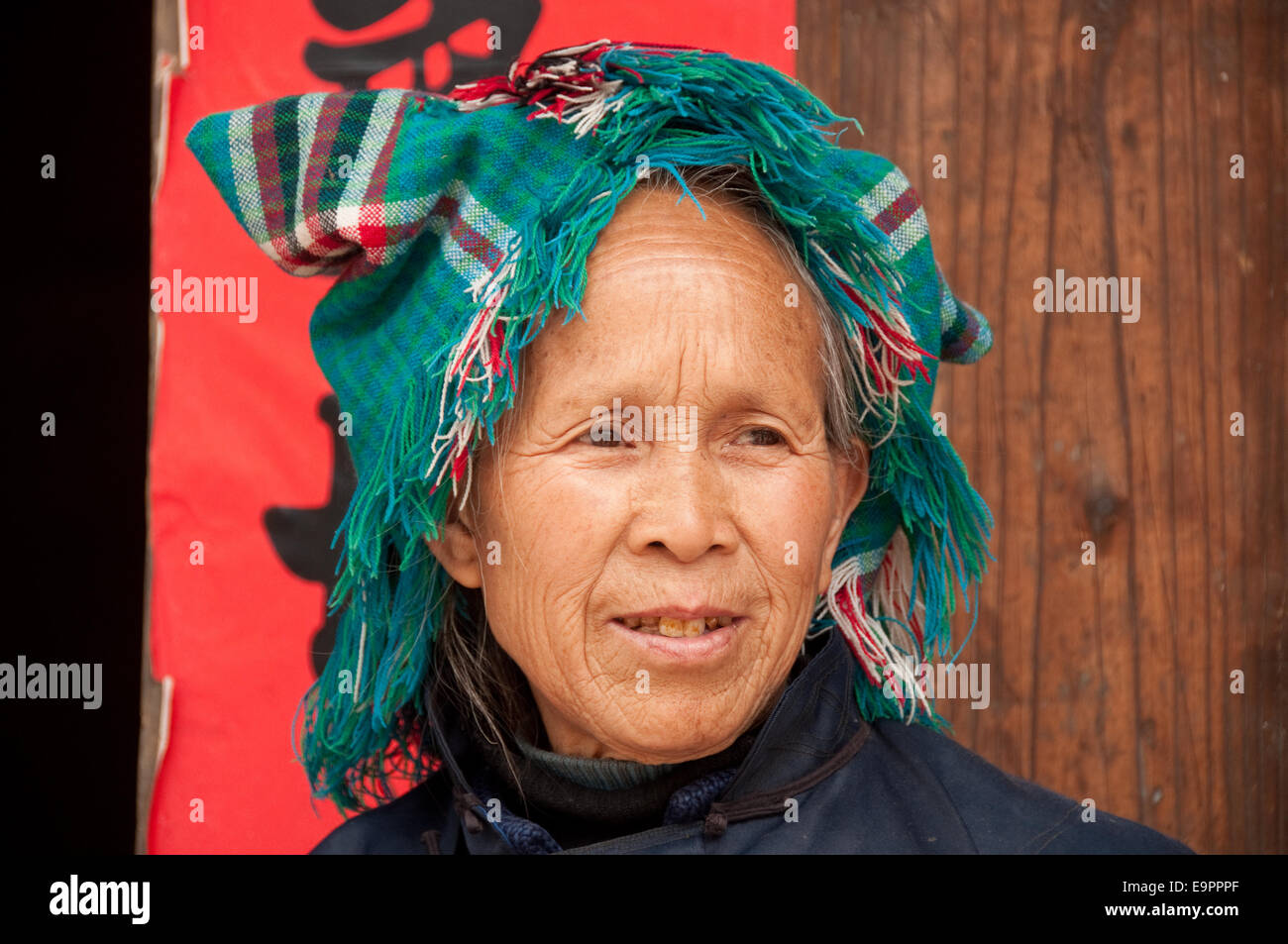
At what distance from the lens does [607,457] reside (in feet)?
Result: 4.95

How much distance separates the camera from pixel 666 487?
1.46 m

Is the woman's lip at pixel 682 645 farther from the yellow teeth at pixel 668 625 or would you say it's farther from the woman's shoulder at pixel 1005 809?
the woman's shoulder at pixel 1005 809

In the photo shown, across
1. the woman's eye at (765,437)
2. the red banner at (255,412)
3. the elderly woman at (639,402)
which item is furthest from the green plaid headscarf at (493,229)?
the red banner at (255,412)

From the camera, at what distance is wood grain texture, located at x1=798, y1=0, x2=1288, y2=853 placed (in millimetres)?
2613

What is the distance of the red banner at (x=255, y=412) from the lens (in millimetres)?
2527

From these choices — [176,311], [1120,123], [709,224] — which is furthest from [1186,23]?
[176,311]

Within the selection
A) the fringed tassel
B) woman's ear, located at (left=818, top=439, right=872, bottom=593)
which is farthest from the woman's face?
the fringed tassel

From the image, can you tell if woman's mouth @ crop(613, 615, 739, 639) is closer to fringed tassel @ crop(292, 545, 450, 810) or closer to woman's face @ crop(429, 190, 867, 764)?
woman's face @ crop(429, 190, 867, 764)

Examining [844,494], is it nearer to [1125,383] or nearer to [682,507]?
[682,507]

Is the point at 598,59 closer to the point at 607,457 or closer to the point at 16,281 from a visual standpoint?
the point at 607,457

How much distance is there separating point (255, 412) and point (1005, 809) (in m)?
1.85

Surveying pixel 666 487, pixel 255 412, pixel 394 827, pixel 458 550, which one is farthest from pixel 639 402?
pixel 255 412

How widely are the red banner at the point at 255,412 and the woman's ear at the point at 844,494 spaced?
4.02 ft
